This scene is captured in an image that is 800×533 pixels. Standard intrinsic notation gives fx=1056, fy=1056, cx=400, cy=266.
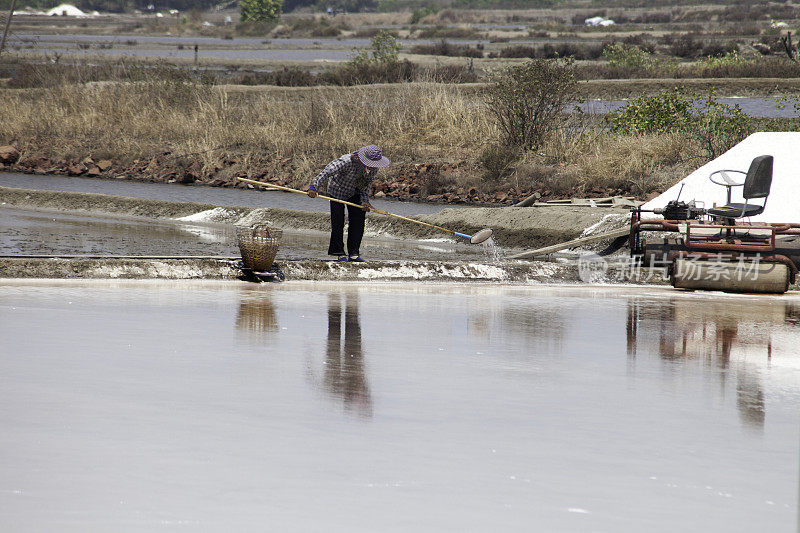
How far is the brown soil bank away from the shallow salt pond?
17.5 feet

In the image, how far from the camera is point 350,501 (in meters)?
4.71

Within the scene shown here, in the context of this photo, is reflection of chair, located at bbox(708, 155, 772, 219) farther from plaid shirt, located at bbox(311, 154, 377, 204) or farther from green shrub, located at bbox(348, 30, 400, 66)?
green shrub, located at bbox(348, 30, 400, 66)

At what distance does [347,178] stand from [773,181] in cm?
632

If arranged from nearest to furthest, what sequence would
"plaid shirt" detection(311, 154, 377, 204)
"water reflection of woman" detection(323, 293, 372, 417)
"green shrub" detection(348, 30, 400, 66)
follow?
"water reflection of woman" detection(323, 293, 372, 417)
"plaid shirt" detection(311, 154, 377, 204)
"green shrub" detection(348, 30, 400, 66)

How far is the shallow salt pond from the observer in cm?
465

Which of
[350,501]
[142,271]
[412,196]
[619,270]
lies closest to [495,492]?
[350,501]

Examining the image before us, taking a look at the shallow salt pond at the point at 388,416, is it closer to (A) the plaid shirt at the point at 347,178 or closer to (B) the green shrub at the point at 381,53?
(A) the plaid shirt at the point at 347,178

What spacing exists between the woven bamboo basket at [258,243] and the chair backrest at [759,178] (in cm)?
514

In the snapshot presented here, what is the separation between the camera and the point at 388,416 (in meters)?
6.08

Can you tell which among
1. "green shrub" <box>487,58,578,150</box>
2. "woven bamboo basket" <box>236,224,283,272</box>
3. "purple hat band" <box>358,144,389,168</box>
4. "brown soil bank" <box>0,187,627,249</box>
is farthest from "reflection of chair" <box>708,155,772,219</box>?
"green shrub" <box>487,58,578,150</box>

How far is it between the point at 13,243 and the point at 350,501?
34.6 ft

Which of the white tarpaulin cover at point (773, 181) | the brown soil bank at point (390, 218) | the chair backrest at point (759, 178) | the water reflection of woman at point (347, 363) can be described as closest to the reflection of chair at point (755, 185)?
the chair backrest at point (759, 178)

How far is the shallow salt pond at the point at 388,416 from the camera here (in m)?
4.65

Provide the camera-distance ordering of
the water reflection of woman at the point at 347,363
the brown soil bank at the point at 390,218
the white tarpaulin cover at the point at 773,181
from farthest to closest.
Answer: the brown soil bank at the point at 390,218 → the white tarpaulin cover at the point at 773,181 → the water reflection of woman at the point at 347,363
